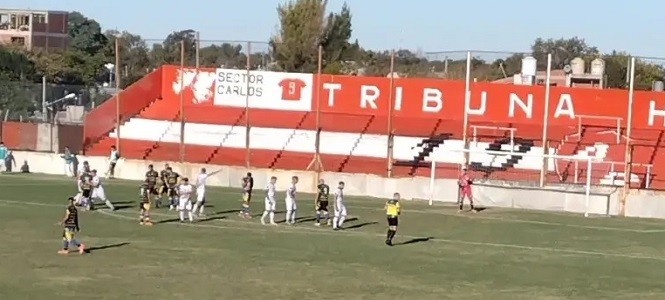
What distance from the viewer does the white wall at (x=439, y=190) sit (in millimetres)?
47625

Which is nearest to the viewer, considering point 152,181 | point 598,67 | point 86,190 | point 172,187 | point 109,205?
point 152,181

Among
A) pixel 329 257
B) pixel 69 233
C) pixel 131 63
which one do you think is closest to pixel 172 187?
pixel 329 257

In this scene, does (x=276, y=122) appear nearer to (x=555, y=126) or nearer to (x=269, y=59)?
(x=269, y=59)

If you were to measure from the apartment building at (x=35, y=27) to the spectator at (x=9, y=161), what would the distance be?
7507cm

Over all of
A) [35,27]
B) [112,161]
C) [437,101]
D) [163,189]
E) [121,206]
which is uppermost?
[35,27]

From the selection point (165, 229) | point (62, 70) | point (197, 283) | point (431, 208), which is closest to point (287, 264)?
point (197, 283)

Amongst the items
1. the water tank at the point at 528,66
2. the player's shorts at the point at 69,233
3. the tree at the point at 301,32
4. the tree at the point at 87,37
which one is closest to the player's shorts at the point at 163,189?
the player's shorts at the point at 69,233

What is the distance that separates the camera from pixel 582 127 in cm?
5828

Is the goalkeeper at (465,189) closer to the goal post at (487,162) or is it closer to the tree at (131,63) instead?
the goal post at (487,162)

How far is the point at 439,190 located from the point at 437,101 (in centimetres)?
1215

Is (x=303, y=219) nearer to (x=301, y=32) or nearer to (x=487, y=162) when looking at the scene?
(x=487, y=162)

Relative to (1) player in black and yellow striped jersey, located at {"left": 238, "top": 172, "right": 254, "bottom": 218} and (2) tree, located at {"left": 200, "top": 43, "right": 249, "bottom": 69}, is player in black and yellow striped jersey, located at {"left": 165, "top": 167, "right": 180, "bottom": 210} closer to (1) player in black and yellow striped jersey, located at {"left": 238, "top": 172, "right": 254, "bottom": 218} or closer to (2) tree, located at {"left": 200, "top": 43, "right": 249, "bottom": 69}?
(1) player in black and yellow striped jersey, located at {"left": 238, "top": 172, "right": 254, "bottom": 218}

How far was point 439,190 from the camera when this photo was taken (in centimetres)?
5125

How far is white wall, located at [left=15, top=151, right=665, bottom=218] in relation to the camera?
47.6 meters
